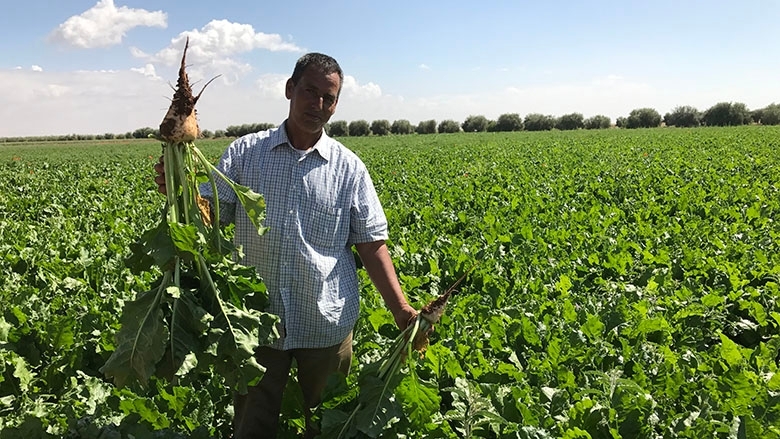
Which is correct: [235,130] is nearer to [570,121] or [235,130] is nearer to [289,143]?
[570,121]

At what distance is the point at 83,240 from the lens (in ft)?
27.8

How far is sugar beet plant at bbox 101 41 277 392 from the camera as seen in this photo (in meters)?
2.20

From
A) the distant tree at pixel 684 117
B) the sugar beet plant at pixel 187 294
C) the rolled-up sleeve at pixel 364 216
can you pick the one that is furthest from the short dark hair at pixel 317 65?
the distant tree at pixel 684 117

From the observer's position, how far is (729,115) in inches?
2955

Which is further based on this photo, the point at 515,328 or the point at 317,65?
the point at 515,328

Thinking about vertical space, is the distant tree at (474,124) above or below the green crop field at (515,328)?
above

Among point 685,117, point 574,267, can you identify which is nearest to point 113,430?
point 574,267

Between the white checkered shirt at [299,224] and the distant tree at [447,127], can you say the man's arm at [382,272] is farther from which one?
the distant tree at [447,127]

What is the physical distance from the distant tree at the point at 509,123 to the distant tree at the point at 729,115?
25.6 meters

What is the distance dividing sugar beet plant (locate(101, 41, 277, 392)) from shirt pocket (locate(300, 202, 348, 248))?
18.0 inches

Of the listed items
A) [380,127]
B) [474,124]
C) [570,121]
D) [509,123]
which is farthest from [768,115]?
[380,127]

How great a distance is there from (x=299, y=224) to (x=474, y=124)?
9075 cm

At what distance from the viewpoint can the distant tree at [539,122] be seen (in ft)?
283

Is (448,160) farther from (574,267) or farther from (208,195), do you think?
(208,195)
